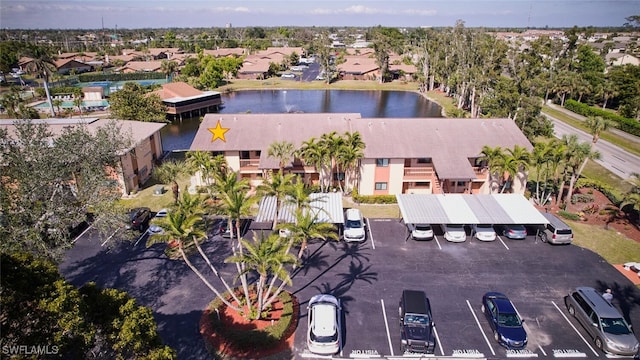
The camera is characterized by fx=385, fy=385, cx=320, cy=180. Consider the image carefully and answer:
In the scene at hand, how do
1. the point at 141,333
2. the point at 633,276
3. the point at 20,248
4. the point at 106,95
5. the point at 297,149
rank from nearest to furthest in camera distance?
the point at 141,333 → the point at 20,248 → the point at 633,276 → the point at 297,149 → the point at 106,95

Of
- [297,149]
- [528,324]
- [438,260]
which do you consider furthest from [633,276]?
[297,149]

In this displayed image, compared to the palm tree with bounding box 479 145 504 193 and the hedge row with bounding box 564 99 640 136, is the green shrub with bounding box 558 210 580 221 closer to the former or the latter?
the palm tree with bounding box 479 145 504 193

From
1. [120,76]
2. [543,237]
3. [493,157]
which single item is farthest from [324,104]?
[543,237]

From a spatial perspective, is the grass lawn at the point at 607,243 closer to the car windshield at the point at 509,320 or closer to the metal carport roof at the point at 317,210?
the car windshield at the point at 509,320

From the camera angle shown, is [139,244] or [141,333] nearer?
[141,333]

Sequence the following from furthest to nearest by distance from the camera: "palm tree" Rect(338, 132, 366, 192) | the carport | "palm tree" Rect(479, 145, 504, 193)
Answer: "palm tree" Rect(338, 132, 366, 192) < "palm tree" Rect(479, 145, 504, 193) < the carport

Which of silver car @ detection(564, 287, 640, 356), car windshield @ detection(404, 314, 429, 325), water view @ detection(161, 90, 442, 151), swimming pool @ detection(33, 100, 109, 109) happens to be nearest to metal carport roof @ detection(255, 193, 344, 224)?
car windshield @ detection(404, 314, 429, 325)

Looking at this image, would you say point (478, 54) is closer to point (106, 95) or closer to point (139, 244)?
point (139, 244)
